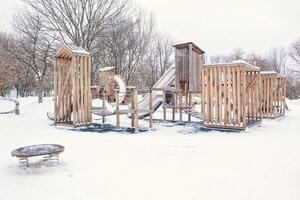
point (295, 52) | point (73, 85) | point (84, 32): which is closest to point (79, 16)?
point (84, 32)

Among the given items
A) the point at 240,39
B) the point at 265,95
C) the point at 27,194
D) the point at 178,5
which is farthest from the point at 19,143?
the point at 240,39

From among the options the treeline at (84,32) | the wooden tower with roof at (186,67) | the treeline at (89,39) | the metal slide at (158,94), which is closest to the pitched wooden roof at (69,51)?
the metal slide at (158,94)

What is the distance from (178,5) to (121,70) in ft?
28.8

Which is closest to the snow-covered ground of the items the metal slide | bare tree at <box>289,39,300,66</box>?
the metal slide

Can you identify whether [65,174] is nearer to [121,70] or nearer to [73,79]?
[73,79]

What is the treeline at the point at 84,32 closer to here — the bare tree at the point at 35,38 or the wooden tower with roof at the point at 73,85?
the bare tree at the point at 35,38

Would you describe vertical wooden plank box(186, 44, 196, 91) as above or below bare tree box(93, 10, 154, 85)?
below

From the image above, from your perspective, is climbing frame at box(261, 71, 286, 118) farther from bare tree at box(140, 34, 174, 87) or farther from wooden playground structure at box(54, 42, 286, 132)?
bare tree at box(140, 34, 174, 87)

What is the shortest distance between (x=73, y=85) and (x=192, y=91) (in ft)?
17.2

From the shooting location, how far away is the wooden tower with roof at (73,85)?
1222 centimetres

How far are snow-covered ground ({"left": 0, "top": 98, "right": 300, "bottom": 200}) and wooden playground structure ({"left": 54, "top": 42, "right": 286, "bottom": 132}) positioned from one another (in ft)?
7.53

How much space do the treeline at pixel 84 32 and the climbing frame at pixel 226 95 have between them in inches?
604

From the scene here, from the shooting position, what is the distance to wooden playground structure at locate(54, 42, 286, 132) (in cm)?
1130

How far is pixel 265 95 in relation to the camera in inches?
650
